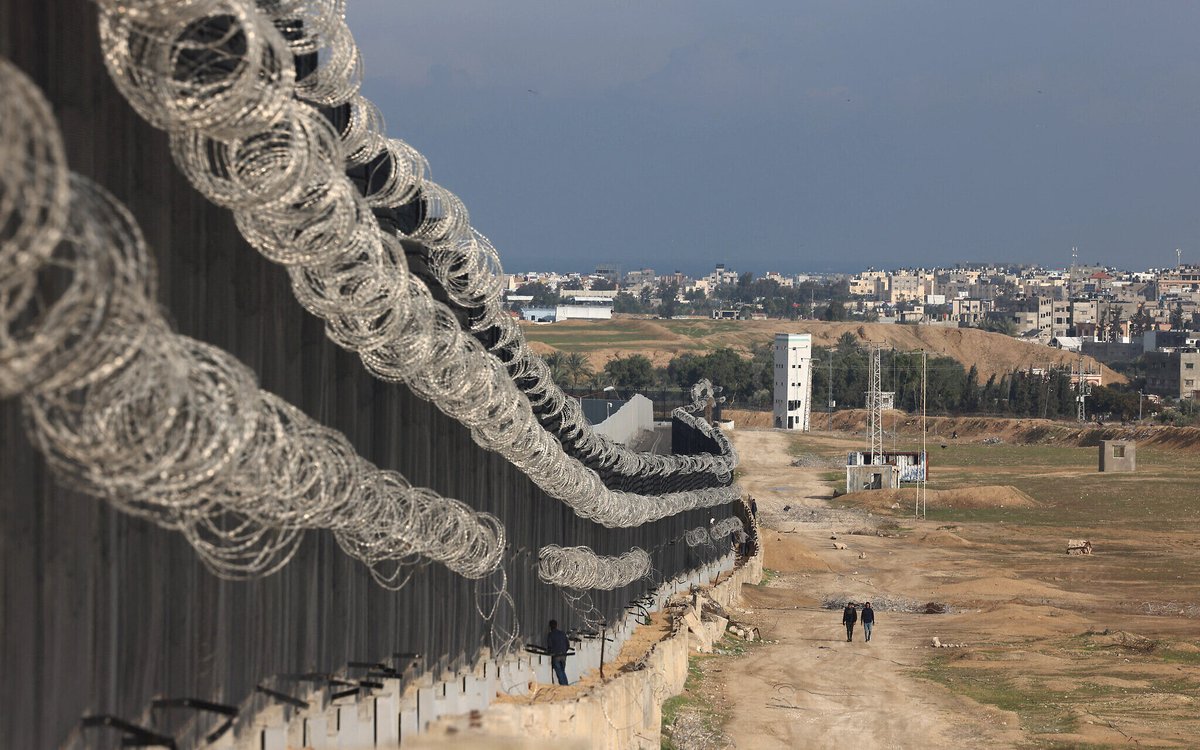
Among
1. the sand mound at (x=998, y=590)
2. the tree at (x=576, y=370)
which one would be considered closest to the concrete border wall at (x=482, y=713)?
the sand mound at (x=998, y=590)

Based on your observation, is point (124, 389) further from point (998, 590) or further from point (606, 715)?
point (998, 590)

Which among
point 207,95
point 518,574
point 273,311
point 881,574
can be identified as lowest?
point 881,574

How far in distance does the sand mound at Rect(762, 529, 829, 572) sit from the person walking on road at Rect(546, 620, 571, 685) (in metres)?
32.8

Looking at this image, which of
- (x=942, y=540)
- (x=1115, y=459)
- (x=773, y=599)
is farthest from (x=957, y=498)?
(x=773, y=599)

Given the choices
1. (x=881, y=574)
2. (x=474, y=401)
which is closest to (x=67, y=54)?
A: (x=474, y=401)

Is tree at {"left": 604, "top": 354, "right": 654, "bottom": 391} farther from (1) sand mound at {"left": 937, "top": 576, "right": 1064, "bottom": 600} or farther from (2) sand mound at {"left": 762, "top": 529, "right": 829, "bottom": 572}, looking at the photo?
(1) sand mound at {"left": 937, "top": 576, "right": 1064, "bottom": 600}

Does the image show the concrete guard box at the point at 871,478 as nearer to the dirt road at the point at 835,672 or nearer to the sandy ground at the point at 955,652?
the sandy ground at the point at 955,652

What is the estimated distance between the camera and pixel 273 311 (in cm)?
1113

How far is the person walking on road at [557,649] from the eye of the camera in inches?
841

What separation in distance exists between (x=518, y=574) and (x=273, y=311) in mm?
10164

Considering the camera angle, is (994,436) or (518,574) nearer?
(518,574)

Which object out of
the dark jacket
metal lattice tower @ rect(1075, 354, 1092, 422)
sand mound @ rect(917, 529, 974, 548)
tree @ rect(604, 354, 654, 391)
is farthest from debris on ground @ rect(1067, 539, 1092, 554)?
tree @ rect(604, 354, 654, 391)

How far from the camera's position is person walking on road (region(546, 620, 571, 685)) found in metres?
21.4

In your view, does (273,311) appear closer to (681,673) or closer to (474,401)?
(474,401)
